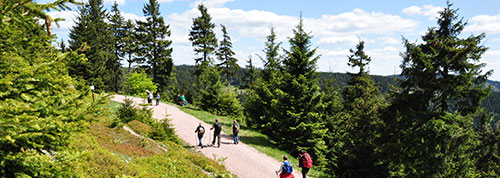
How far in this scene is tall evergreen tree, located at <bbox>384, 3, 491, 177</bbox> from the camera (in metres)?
16.9


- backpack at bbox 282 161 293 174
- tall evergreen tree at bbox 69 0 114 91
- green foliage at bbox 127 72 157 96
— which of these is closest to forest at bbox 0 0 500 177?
backpack at bbox 282 161 293 174

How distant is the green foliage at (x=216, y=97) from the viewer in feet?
105

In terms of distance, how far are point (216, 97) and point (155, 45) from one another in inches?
766

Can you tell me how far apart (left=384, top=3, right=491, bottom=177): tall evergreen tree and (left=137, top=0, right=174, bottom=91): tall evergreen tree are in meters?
37.3

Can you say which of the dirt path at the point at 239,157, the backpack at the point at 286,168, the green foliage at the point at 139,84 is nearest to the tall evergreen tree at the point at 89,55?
the green foliage at the point at 139,84

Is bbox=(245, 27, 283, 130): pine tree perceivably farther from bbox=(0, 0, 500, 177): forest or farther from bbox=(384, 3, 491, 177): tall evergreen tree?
Answer: bbox=(384, 3, 491, 177): tall evergreen tree

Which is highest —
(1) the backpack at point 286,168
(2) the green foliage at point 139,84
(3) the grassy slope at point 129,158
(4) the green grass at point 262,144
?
(2) the green foliage at point 139,84

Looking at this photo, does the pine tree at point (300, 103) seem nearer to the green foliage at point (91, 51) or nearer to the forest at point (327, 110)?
the forest at point (327, 110)

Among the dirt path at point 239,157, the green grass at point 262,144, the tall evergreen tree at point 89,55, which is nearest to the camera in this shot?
the dirt path at point 239,157

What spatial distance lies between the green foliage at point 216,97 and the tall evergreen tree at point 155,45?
17296 mm

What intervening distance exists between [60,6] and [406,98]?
19611 millimetres

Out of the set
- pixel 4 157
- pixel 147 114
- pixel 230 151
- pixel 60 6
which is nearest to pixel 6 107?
pixel 4 157

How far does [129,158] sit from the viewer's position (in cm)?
1177

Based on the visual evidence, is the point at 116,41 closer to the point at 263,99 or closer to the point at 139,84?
the point at 139,84
